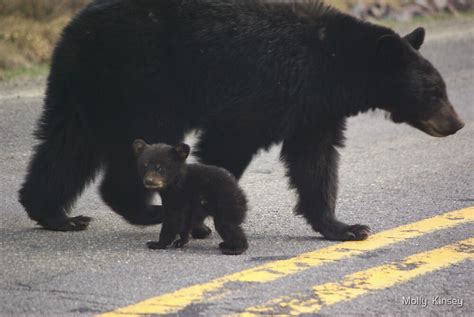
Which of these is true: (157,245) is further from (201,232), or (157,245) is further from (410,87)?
(410,87)

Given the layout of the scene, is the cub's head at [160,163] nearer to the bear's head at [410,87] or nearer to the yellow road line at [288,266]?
the yellow road line at [288,266]

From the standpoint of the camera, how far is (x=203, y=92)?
667 cm

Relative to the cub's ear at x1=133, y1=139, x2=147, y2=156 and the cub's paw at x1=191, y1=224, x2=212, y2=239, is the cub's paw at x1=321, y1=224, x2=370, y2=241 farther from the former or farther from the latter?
the cub's ear at x1=133, y1=139, x2=147, y2=156

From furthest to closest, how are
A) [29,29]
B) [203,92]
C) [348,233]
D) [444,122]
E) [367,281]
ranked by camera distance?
[29,29], [444,122], [203,92], [348,233], [367,281]

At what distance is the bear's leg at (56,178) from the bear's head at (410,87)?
177 centimetres

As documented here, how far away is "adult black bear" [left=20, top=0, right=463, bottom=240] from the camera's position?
21.7 ft

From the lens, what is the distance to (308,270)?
5.75 m

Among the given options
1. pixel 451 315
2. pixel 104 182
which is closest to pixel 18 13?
pixel 104 182

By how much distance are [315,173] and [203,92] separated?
2.66 feet

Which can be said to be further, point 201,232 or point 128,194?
point 128,194

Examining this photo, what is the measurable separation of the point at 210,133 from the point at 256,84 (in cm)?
40

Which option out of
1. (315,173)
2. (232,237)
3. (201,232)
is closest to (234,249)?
(232,237)

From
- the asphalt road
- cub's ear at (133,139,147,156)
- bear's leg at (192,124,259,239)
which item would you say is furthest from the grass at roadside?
cub's ear at (133,139,147,156)

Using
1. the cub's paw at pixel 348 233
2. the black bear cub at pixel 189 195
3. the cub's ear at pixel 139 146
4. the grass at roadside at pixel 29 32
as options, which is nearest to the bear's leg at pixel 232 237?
the black bear cub at pixel 189 195
